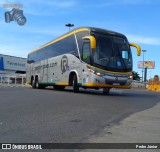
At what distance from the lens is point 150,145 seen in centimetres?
683

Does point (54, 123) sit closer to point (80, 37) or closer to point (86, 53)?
point (86, 53)

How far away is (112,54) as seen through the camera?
19.9 meters

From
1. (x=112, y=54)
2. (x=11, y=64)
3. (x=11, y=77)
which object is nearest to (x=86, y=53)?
(x=112, y=54)

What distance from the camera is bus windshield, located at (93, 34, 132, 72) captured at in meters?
19.5

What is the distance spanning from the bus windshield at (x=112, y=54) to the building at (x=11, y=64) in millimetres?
60400

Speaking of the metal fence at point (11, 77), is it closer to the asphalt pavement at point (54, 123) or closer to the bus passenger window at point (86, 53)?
the bus passenger window at point (86, 53)

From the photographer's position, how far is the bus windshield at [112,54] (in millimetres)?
19484

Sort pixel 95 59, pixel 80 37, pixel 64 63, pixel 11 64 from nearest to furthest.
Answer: pixel 95 59, pixel 80 37, pixel 64 63, pixel 11 64

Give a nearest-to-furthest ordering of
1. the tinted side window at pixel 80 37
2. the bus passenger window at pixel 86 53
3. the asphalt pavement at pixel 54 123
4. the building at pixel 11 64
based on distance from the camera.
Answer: the asphalt pavement at pixel 54 123
the bus passenger window at pixel 86 53
the tinted side window at pixel 80 37
the building at pixel 11 64

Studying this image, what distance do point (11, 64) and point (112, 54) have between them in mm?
65464

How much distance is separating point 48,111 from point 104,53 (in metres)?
9.12

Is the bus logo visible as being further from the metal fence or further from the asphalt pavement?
the metal fence

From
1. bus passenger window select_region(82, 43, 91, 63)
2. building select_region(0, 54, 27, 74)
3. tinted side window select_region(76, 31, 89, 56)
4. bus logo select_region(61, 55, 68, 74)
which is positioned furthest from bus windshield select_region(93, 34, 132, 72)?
building select_region(0, 54, 27, 74)

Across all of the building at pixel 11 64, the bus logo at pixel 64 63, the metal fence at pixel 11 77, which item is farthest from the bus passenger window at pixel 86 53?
the building at pixel 11 64
